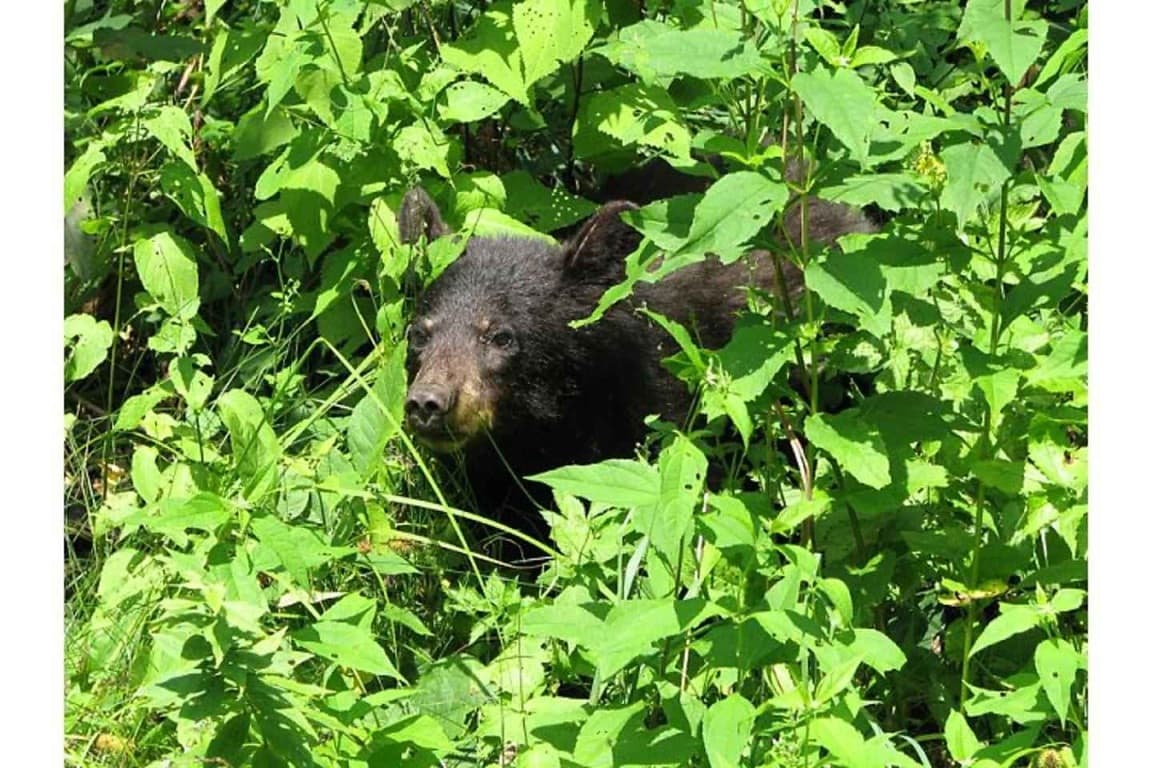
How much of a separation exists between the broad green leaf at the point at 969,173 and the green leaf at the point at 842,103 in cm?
17

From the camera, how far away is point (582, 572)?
3914mm

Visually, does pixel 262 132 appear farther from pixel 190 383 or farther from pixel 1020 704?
pixel 1020 704

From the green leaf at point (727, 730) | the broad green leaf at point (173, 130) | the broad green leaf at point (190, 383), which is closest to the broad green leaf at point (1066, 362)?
the green leaf at point (727, 730)

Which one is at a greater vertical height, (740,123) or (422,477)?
(740,123)

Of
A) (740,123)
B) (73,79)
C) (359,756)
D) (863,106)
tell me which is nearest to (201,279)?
(73,79)

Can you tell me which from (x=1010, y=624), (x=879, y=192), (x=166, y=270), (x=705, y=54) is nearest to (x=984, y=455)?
(x=1010, y=624)

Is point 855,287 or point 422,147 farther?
point 422,147

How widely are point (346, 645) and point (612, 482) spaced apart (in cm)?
58

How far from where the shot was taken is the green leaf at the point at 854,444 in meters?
3.44

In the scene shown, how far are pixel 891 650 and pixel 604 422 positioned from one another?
231cm

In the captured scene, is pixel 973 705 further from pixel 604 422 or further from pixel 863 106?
pixel 604 422

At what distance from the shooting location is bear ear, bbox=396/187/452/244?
5.15 m

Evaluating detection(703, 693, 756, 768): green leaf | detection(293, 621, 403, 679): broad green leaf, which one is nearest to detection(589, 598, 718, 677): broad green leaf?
detection(703, 693, 756, 768): green leaf

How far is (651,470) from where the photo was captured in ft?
10.9
